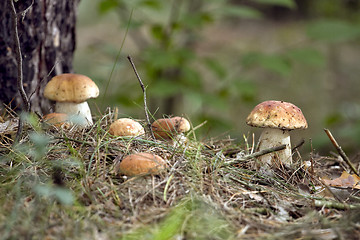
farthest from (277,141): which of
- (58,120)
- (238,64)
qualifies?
(238,64)

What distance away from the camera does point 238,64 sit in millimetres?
4824

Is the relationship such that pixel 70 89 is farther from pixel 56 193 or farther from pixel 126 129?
pixel 56 193

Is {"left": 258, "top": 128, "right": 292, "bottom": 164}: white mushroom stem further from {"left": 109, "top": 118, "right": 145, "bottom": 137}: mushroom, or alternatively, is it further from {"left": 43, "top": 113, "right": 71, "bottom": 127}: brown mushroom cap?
{"left": 43, "top": 113, "right": 71, "bottom": 127}: brown mushroom cap

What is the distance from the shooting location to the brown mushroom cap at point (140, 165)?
1836 millimetres

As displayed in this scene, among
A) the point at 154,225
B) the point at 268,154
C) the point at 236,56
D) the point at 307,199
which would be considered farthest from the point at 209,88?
the point at 154,225

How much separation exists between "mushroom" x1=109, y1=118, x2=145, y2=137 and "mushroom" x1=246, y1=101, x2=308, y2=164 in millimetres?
718

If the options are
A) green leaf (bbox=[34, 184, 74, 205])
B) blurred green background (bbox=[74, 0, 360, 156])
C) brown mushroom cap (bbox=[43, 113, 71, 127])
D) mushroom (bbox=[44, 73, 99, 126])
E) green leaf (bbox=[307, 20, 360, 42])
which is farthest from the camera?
blurred green background (bbox=[74, 0, 360, 156])

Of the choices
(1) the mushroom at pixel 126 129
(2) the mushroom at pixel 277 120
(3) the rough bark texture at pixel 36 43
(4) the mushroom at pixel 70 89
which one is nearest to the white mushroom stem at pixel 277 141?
(2) the mushroom at pixel 277 120

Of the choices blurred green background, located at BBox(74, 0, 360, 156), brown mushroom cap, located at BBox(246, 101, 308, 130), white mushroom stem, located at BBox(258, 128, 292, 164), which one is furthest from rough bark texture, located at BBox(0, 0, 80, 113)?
white mushroom stem, located at BBox(258, 128, 292, 164)

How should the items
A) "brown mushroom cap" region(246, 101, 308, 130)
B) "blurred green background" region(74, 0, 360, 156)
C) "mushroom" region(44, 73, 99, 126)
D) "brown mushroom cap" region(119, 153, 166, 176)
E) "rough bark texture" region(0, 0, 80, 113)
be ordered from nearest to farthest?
"brown mushroom cap" region(119, 153, 166, 176)
"brown mushroom cap" region(246, 101, 308, 130)
"mushroom" region(44, 73, 99, 126)
"rough bark texture" region(0, 0, 80, 113)
"blurred green background" region(74, 0, 360, 156)

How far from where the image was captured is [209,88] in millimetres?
7199

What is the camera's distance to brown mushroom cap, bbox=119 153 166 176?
1.84 meters

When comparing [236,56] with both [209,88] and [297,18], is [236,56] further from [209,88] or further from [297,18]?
[297,18]

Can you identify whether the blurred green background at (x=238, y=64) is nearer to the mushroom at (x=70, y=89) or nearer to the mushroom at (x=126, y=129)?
the mushroom at (x=70, y=89)
